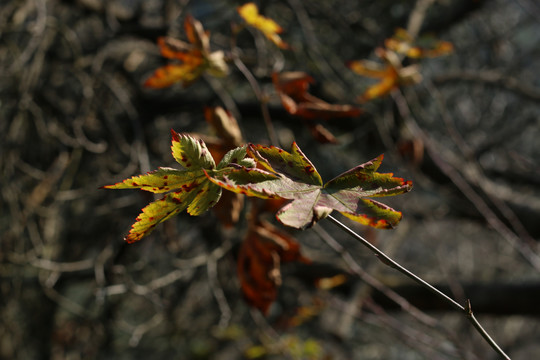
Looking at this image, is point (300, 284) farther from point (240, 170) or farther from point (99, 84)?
point (240, 170)

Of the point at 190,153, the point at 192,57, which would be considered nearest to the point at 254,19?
the point at 192,57

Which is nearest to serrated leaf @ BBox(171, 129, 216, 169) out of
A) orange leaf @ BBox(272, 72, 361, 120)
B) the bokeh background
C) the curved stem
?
the curved stem

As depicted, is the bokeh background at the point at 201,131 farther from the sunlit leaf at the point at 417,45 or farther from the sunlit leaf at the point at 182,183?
the sunlit leaf at the point at 182,183

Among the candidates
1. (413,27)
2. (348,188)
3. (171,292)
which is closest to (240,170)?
(348,188)

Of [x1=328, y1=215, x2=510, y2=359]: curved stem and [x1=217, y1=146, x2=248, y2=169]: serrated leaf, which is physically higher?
[x1=217, y1=146, x2=248, y2=169]: serrated leaf

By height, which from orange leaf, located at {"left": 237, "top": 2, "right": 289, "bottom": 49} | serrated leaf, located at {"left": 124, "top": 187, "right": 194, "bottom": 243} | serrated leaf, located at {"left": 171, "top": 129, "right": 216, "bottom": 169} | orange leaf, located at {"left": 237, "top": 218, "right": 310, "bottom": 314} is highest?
serrated leaf, located at {"left": 171, "top": 129, "right": 216, "bottom": 169}

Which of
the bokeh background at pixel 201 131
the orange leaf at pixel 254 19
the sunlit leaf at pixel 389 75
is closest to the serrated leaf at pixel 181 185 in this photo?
the orange leaf at pixel 254 19

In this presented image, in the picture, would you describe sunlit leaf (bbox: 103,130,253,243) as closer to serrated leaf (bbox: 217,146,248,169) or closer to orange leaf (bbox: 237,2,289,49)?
serrated leaf (bbox: 217,146,248,169)
